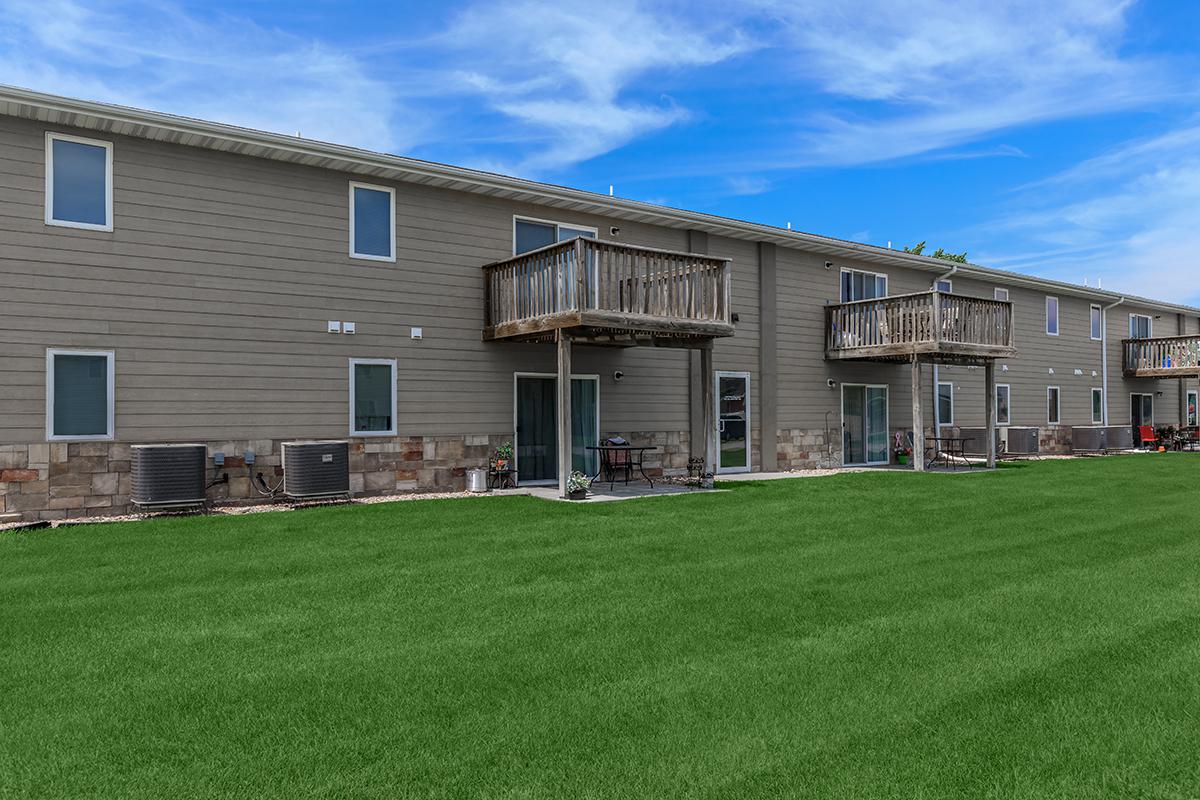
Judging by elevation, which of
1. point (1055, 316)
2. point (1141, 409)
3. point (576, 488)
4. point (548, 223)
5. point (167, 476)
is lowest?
point (576, 488)

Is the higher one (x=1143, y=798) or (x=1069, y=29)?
(x=1069, y=29)

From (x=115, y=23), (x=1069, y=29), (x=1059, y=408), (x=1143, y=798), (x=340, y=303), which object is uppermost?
(x=1069, y=29)

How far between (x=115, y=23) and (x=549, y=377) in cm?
830

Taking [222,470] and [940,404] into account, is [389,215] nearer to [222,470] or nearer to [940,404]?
[222,470]

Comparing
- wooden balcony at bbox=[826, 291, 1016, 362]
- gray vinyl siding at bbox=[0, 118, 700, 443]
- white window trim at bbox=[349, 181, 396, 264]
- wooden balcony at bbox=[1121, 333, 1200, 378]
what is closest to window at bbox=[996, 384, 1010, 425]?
wooden balcony at bbox=[826, 291, 1016, 362]

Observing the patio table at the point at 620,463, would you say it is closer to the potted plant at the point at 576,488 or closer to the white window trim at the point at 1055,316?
the potted plant at the point at 576,488

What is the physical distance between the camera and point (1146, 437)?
82.0ft

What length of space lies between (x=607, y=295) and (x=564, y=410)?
1809 millimetres

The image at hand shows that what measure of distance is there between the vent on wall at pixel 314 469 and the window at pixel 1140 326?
2693 cm

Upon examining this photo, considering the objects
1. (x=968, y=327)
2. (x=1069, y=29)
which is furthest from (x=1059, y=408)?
(x=1069, y=29)

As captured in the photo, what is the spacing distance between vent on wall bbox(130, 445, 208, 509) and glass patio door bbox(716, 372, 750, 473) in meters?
9.62

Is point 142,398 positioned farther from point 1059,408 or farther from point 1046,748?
point 1059,408

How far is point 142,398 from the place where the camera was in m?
10.3

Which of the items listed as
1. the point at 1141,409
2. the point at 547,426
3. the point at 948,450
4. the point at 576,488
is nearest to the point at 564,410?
the point at 576,488
